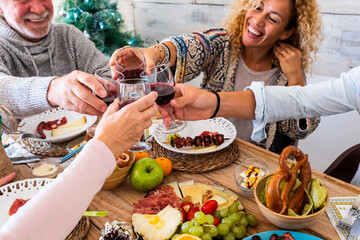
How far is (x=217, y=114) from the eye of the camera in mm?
1507

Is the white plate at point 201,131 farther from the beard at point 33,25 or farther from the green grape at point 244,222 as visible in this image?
the beard at point 33,25

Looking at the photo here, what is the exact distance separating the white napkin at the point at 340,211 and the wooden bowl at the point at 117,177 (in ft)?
2.64

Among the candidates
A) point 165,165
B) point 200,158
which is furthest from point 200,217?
point 200,158

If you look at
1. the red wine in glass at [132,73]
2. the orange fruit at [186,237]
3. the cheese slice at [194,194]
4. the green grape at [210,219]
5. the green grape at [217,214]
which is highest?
the red wine in glass at [132,73]

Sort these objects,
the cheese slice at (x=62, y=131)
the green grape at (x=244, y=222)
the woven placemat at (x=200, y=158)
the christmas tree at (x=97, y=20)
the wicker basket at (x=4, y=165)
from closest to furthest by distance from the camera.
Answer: the green grape at (x=244, y=222) < the wicker basket at (x=4, y=165) < the woven placemat at (x=200, y=158) < the cheese slice at (x=62, y=131) < the christmas tree at (x=97, y=20)

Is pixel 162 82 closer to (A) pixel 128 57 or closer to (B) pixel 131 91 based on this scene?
(B) pixel 131 91

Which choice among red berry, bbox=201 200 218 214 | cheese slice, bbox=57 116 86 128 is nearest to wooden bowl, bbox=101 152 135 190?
red berry, bbox=201 200 218 214

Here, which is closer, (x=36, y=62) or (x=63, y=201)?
(x=63, y=201)

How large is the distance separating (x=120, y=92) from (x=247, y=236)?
68cm

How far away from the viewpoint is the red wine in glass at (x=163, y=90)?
116cm

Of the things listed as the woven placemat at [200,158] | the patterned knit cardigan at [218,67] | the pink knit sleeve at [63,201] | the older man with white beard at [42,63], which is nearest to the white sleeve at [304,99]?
the woven placemat at [200,158]

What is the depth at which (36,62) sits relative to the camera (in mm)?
2236

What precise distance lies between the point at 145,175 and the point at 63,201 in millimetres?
466

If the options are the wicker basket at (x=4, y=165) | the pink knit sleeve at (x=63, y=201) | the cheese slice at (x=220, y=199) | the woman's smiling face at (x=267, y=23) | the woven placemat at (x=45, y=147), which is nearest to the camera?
the pink knit sleeve at (x=63, y=201)
